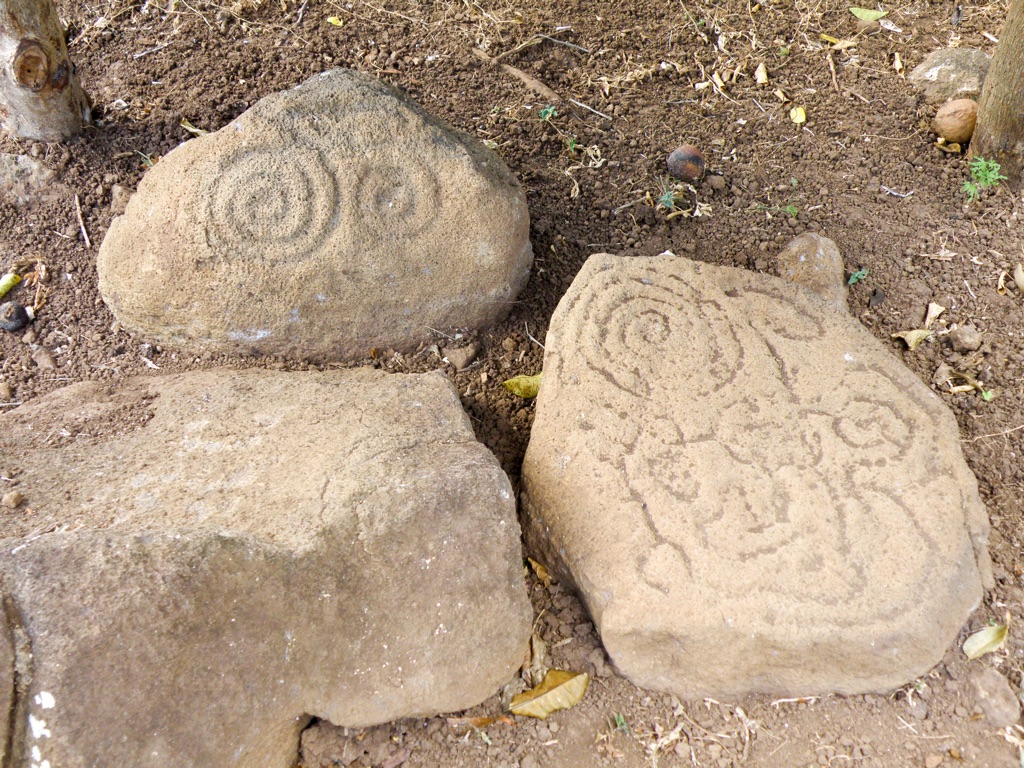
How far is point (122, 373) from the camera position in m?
2.52

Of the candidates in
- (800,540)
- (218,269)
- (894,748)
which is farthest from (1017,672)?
(218,269)

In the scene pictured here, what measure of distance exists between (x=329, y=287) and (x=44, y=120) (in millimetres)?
1286

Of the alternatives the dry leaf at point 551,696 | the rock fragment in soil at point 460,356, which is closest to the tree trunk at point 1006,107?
the rock fragment in soil at point 460,356

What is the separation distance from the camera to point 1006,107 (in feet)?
9.30

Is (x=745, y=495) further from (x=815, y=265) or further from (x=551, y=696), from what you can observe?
(x=815, y=265)

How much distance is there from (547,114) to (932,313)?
5.01 feet

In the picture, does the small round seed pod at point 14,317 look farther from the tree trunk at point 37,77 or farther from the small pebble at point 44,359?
the tree trunk at point 37,77

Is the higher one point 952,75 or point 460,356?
point 952,75

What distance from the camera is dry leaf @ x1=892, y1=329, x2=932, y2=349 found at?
2.65 metres

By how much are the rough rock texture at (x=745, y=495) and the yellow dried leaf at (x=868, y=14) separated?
6.45 feet

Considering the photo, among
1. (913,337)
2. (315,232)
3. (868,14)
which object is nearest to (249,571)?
(315,232)

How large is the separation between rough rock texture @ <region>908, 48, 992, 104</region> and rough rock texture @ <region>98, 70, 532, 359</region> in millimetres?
1843

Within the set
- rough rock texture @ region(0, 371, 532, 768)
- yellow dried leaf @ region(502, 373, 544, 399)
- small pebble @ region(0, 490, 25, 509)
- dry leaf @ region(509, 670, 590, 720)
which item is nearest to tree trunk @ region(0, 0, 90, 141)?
rough rock texture @ region(0, 371, 532, 768)

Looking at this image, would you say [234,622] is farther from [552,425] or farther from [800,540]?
[800,540]
